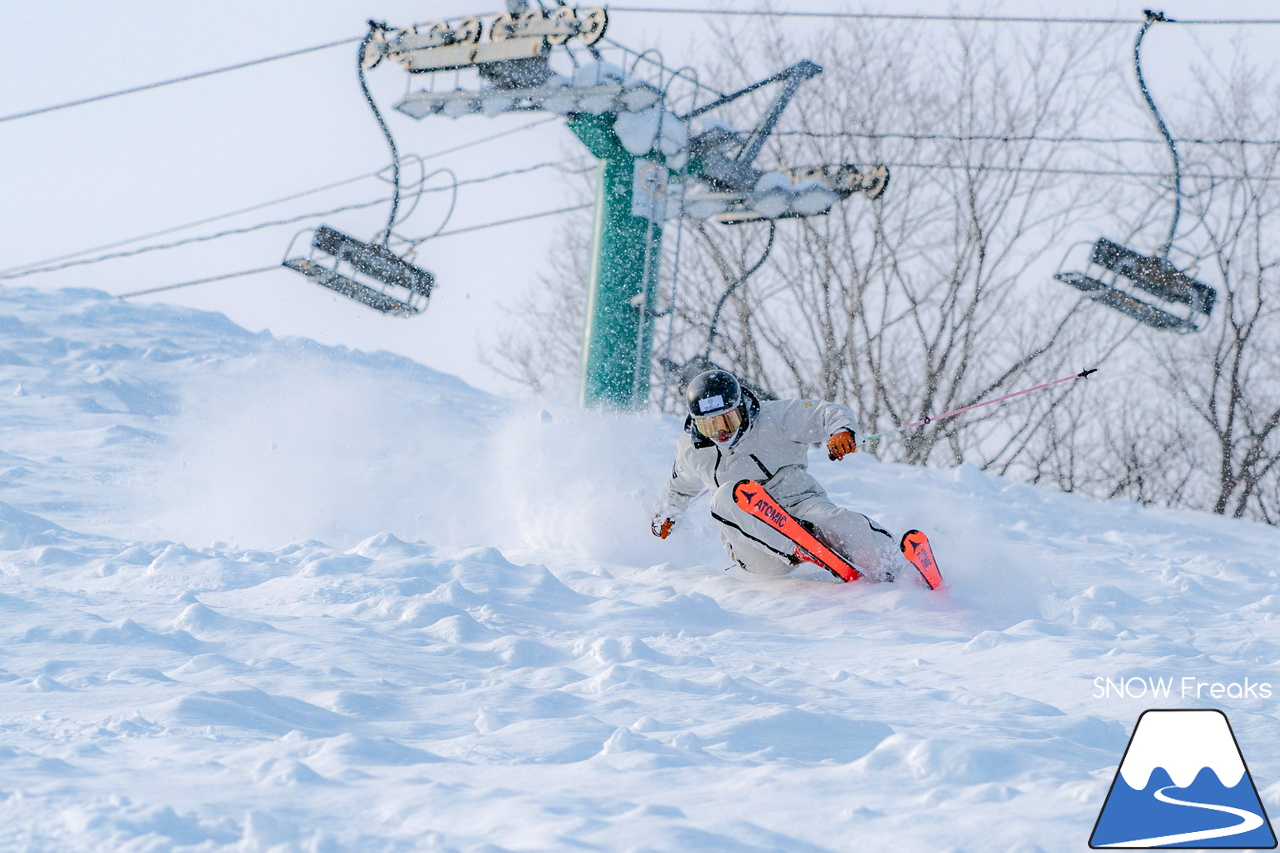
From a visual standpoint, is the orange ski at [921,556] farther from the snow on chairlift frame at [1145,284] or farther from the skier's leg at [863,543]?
the snow on chairlift frame at [1145,284]

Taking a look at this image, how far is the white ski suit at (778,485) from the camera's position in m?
5.85

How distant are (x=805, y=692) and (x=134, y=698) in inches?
82.7

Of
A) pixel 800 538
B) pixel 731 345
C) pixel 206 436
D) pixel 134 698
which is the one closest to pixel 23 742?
pixel 134 698

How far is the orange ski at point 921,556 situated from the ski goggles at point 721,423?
1.04 metres

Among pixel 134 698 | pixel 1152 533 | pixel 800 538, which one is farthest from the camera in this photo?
pixel 1152 533

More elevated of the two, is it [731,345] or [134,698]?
[731,345]

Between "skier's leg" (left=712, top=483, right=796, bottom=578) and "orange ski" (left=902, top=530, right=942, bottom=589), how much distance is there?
24.1 inches

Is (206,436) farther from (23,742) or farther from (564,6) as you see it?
(23,742)

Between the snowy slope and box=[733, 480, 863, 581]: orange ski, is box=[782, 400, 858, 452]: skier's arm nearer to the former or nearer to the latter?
box=[733, 480, 863, 581]: orange ski

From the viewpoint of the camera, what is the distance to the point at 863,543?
5809mm

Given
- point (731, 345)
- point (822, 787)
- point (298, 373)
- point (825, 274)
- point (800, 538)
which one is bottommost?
point (822, 787)

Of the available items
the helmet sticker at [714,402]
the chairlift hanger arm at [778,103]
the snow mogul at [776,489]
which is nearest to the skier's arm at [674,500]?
the snow mogul at [776,489]

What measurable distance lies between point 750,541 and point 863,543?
2.03ft

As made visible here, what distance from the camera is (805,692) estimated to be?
3.81 metres
